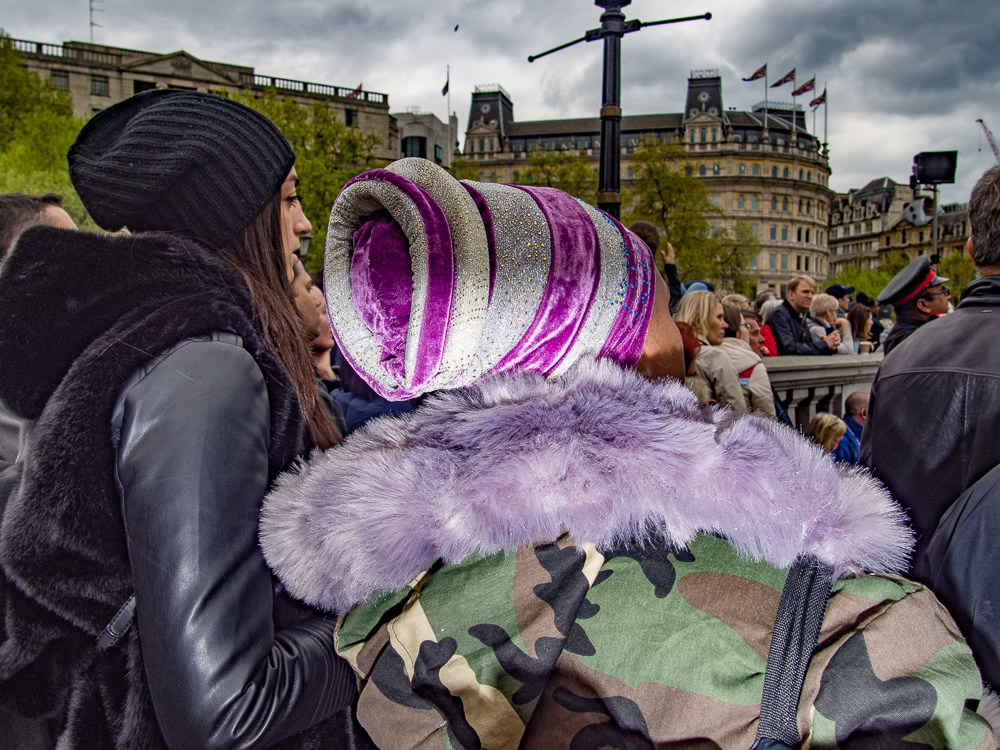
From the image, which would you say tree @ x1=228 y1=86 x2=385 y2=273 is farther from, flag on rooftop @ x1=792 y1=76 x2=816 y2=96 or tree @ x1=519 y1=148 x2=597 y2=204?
flag on rooftop @ x1=792 y1=76 x2=816 y2=96

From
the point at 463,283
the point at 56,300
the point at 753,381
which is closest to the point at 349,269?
the point at 463,283

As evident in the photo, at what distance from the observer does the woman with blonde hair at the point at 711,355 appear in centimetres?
438

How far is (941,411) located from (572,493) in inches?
69.2

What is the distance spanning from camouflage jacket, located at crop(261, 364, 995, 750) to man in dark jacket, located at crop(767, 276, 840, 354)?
6.58 meters

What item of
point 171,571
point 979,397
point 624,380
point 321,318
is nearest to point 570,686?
point 624,380

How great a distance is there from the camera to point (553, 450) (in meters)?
0.98

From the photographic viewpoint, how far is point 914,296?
414 centimetres

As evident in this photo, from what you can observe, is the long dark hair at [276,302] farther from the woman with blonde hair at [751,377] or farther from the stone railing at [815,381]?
the stone railing at [815,381]

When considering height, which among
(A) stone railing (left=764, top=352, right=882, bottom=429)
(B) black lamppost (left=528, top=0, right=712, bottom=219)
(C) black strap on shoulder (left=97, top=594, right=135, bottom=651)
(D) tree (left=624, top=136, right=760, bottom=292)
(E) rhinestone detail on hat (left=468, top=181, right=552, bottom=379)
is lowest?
(A) stone railing (left=764, top=352, right=882, bottom=429)

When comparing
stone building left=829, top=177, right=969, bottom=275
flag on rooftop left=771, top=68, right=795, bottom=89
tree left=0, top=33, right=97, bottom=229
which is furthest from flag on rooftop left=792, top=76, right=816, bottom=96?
tree left=0, top=33, right=97, bottom=229

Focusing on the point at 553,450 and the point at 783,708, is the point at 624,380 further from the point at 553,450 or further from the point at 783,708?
Result: the point at 783,708

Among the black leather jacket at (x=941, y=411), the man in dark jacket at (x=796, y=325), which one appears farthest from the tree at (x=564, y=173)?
the black leather jacket at (x=941, y=411)

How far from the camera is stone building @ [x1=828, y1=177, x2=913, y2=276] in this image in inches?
3999

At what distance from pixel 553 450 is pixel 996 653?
916 mm
